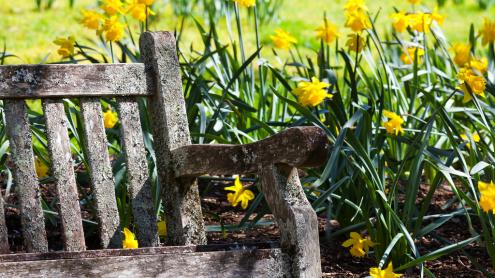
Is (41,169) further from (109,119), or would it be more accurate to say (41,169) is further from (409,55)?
(409,55)

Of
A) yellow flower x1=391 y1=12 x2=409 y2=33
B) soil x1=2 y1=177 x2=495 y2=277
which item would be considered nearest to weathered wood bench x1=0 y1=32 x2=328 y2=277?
soil x1=2 y1=177 x2=495 y2=277

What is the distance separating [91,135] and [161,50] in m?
0.28

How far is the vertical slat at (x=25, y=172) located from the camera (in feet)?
7.57

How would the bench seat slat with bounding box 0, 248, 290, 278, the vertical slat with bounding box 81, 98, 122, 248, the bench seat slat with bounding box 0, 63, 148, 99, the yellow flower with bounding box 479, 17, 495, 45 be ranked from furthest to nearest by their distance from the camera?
the yellow flower with bounding box 479, 17, 495, 45, the vertical slat with bounding box 81, 98, 122, 248, the bench seat slat with bounding box 0, 63, 148, 99, the bench seat slat with bounding box 0, 248, 290, 278

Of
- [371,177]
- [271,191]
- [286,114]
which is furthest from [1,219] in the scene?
[286,114]

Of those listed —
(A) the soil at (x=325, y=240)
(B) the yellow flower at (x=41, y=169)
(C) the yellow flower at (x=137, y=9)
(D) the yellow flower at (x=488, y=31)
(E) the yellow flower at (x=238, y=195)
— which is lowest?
(A) the soil at (x=325, y=240)

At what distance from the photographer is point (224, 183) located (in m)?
3.56

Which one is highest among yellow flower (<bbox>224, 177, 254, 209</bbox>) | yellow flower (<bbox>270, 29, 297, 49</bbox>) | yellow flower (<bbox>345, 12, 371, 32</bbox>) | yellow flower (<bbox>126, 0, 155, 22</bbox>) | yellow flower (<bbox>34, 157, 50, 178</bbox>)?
yellow flower (<bbox>126, 0, 155, 22</bbox>)

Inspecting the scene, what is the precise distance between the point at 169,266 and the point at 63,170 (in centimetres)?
40

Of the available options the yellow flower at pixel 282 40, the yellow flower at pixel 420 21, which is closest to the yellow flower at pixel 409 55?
the yellow flower at pixel 420 21

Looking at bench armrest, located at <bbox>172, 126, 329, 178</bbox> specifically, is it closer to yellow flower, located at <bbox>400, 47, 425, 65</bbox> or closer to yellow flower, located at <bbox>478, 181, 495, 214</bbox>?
yellow flower, located at <bbox>478, 181, 495, 214</bbox>

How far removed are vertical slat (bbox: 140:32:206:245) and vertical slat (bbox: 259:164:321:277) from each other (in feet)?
0.98

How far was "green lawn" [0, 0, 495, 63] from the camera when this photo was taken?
6.11m

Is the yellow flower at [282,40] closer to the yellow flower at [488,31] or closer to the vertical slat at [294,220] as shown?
the yellow flower at [488,31]
